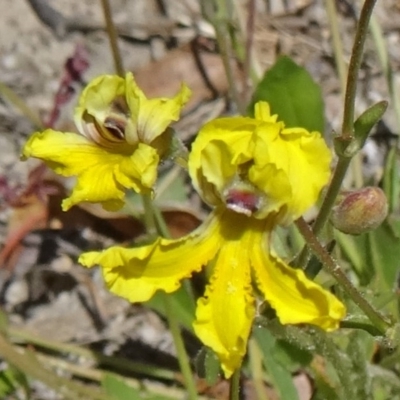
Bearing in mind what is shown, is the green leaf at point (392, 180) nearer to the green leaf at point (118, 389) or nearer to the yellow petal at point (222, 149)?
the green leaf at point (118, 389)

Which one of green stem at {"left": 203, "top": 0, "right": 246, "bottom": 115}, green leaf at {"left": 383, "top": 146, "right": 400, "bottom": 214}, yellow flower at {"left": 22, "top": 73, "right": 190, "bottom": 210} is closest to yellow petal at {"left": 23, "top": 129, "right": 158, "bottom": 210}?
yellow flower at {"left": 22, "top": 73, "right": 190, "bottom": 210}

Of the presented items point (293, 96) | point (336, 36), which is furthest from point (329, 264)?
point (336, 36)

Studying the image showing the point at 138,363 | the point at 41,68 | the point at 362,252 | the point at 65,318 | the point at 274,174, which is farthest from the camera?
the point at 41,68

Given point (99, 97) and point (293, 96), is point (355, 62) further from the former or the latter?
point (293, 96)

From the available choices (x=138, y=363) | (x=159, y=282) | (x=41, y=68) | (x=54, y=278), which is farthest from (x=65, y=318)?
(x=159, y=282)

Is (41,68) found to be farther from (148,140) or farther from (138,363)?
(148,140)

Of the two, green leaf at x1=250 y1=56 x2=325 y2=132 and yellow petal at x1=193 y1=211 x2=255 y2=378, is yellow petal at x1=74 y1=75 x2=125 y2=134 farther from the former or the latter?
green leaf at x1=250 y1=56 x2=325 y2=132
